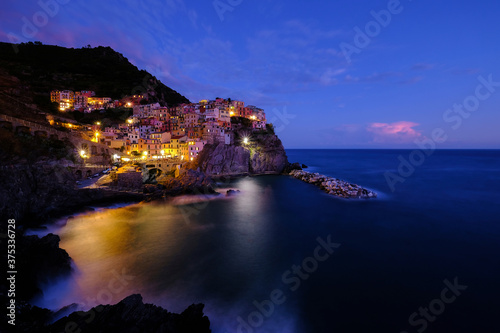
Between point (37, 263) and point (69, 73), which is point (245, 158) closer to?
point (37, 263)

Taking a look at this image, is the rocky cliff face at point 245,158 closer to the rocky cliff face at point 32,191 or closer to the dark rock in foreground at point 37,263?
the rocky cliff face at point 32,191

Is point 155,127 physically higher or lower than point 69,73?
lower

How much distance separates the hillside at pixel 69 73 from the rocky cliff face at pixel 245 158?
5073 centimetres

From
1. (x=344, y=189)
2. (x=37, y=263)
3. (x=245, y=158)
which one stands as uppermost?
(x=245, y=158)

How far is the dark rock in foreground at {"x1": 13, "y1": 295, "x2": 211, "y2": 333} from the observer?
7629 mm

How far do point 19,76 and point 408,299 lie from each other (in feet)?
370

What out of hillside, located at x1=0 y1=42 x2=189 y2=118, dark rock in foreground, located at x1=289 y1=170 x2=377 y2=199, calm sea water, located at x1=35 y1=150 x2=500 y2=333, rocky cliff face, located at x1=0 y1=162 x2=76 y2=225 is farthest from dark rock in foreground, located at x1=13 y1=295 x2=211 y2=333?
hillside, located at x1=0 y1=42 x2=189 y2=118

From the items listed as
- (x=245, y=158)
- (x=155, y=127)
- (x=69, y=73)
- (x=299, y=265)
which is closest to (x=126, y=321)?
(x=299, y=265)

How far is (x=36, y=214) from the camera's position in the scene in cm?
2202

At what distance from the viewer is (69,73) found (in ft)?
297

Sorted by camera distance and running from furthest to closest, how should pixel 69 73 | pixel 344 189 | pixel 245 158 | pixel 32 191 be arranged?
pixel 69 73
pixel 245 158
pixel 344 189
pixel 32 191

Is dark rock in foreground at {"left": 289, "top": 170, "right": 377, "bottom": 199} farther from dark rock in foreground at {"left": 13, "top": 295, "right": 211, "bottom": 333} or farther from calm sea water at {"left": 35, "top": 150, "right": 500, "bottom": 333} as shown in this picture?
dark rock in foreground at {"left": 13, "top": 295, "right": 211, "bottom": 333}

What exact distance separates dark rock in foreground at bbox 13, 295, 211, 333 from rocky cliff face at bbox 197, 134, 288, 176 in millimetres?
42909

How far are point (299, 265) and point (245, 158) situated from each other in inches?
1744
